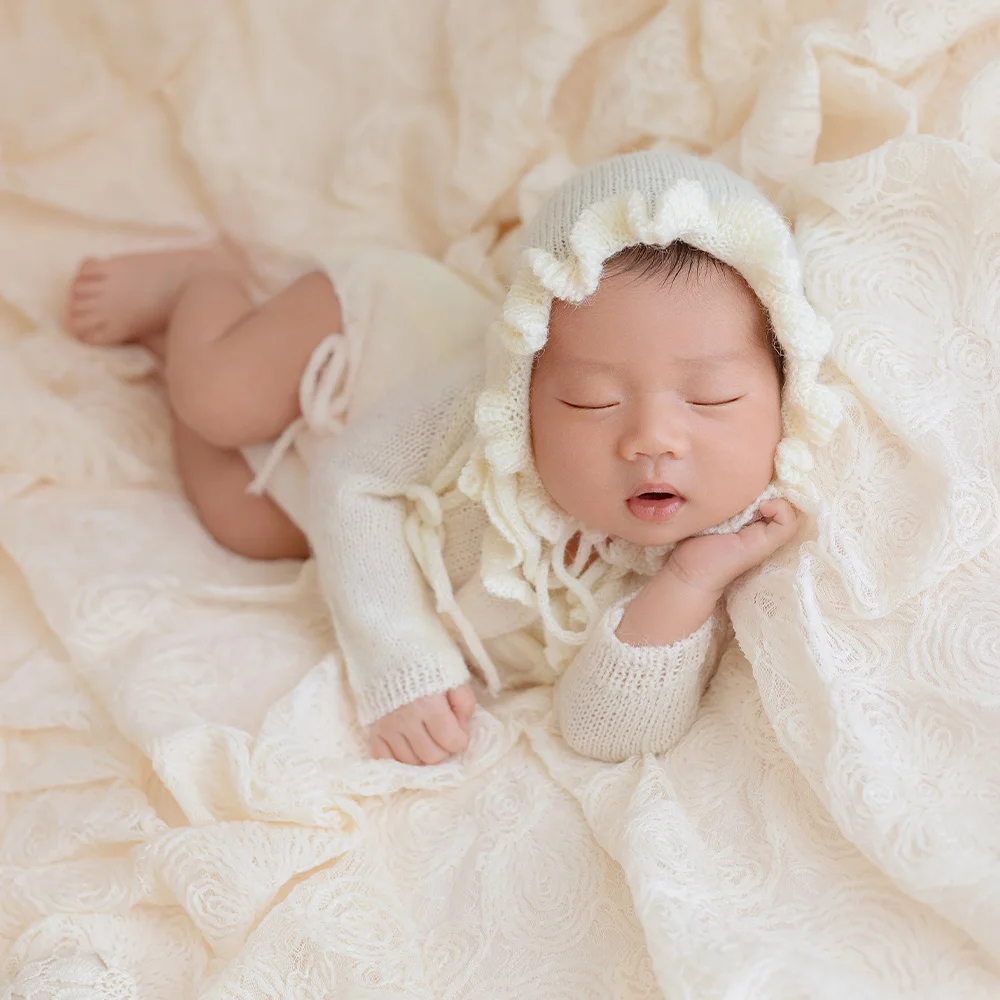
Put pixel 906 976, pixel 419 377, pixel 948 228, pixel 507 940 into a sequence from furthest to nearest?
1. pixel 419 377
2. pixel 948 228
3. pixel 507 940
4. pixel 906 976

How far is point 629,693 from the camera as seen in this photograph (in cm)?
135

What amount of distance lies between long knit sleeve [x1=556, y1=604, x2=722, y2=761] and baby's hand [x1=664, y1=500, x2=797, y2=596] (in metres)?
0.07

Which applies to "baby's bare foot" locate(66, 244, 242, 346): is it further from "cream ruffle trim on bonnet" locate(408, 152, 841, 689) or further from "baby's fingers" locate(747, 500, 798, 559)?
"baby's fingers" locate(747, 500, 798, 559)

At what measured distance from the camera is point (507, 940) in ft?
4.05

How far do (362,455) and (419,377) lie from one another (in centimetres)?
17

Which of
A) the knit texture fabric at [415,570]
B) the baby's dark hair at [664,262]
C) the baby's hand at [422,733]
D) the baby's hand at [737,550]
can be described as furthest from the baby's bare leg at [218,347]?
the baby's hand at [737,550]

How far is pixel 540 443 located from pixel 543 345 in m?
0.12

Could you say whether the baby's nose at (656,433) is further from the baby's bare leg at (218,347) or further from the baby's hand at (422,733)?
the baby's bare leg at (218,347)

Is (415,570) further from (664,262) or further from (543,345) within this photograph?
(664,262)

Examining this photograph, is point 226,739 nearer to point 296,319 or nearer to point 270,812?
point 270,812

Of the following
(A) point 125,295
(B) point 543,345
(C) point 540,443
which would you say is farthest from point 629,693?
(A) point 125,295

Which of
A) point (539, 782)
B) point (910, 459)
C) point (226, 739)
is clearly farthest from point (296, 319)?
point (910, 459)

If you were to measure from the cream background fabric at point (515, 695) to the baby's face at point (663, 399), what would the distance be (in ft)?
0.40

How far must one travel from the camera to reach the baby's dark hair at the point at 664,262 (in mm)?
1279
